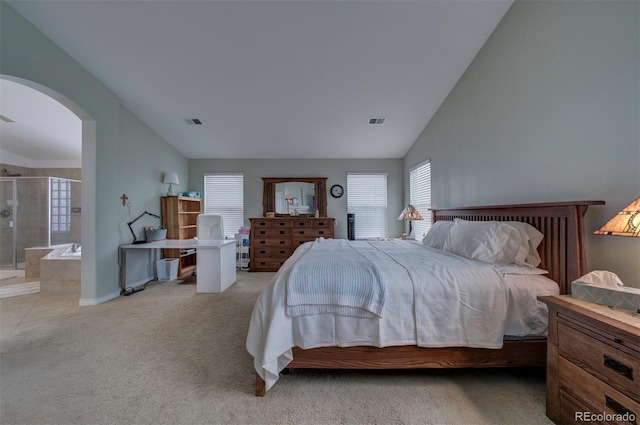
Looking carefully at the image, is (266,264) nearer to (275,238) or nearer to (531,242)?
(275,238)

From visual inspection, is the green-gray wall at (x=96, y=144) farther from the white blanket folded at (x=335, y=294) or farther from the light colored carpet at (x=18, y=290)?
the white blanket folded at (x=335, y=294)

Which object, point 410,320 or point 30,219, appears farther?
point 30,219

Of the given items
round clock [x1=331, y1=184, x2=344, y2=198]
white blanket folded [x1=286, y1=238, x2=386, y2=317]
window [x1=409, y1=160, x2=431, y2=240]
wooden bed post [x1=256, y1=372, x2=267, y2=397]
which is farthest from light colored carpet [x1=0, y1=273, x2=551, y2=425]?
round clock [x1=331, y1=184, x2=344, y2=198]

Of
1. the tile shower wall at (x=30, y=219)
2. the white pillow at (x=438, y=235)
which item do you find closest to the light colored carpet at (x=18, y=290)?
the tile shower wall at (x=30, y=219)

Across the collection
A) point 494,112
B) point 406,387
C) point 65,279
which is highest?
point 494,112

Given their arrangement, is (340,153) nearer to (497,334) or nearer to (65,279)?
(497,334)

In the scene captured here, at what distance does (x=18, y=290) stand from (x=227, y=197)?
335cm

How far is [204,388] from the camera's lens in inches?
61.2

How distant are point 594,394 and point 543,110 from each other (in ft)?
6.43

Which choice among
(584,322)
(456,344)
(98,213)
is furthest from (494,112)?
(98,213)

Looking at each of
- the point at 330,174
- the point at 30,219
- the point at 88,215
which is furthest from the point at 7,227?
the point at 330,174

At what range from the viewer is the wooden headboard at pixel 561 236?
5.20ft

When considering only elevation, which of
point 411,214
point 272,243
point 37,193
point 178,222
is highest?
point 37,193

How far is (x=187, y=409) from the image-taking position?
1386 mm
